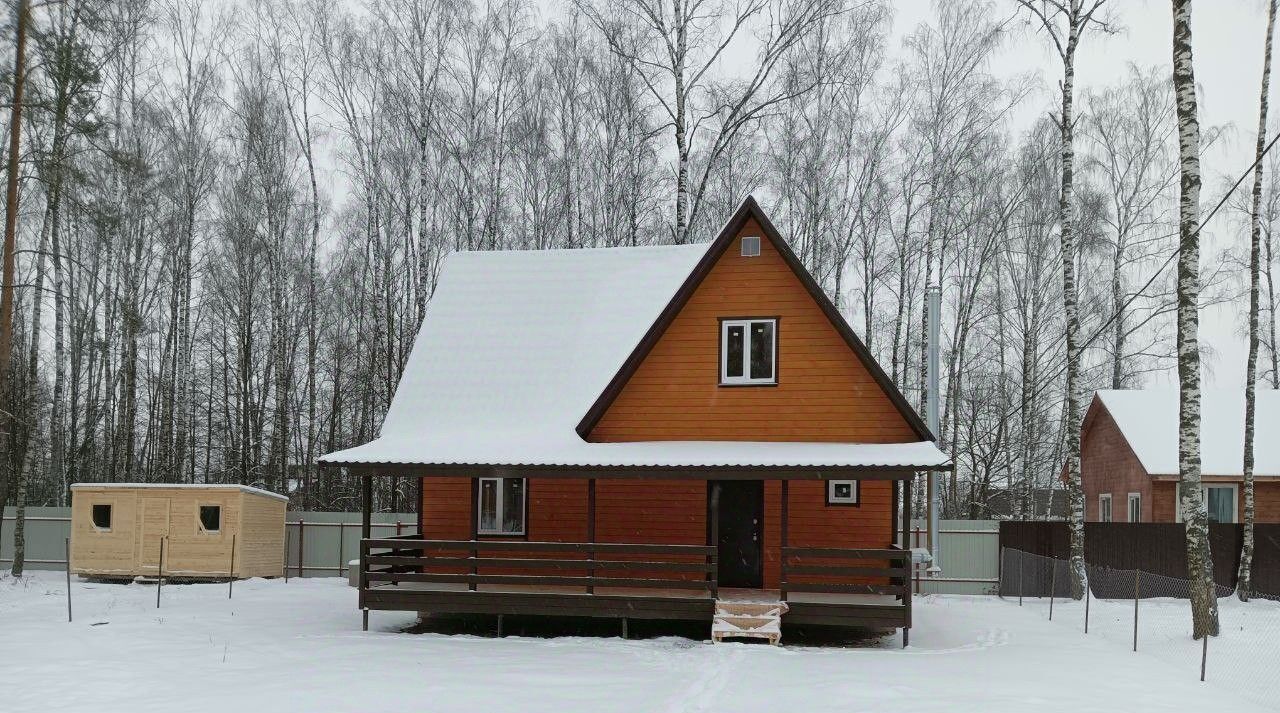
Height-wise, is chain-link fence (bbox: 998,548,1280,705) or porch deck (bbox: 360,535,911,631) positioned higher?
porch deck (bbox: 360,535,911,631)

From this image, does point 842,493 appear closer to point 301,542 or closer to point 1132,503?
point 301,542

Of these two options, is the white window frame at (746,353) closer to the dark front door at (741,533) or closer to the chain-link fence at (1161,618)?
the dark front door at (741,533)

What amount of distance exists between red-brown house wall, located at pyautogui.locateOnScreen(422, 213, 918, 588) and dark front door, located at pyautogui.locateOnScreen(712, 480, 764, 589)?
142 millimetres

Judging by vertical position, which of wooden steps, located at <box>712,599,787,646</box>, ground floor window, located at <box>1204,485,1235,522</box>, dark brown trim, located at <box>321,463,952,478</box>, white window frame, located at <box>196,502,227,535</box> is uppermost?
dark brown trim, located at <box>321,463,952,478</box>

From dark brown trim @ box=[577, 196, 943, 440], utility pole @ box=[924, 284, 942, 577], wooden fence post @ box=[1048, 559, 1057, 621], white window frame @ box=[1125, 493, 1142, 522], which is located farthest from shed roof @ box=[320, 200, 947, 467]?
white window frame @ box=[1125, 493, 1142, 522]

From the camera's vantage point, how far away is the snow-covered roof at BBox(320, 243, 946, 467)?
53.6 feet

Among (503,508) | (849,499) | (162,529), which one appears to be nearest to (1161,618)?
(849,499)

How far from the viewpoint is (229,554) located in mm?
23922

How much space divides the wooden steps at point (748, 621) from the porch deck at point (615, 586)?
178 mm

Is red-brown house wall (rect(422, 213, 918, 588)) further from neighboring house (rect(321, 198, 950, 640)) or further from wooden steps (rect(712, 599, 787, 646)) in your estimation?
wooden steps (rect(712, 599, 787, 646))

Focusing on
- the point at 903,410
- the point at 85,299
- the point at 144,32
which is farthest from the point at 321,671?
the point at 85,299

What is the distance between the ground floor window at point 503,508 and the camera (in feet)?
60.9

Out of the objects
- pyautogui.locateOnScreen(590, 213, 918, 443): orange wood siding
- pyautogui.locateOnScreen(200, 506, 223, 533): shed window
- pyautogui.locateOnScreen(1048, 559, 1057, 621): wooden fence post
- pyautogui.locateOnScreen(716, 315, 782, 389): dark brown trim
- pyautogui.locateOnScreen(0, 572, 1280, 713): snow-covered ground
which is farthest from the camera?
pyautogui.locateOnScreen(200, 506, 223, 533): shed window

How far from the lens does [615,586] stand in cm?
1612
